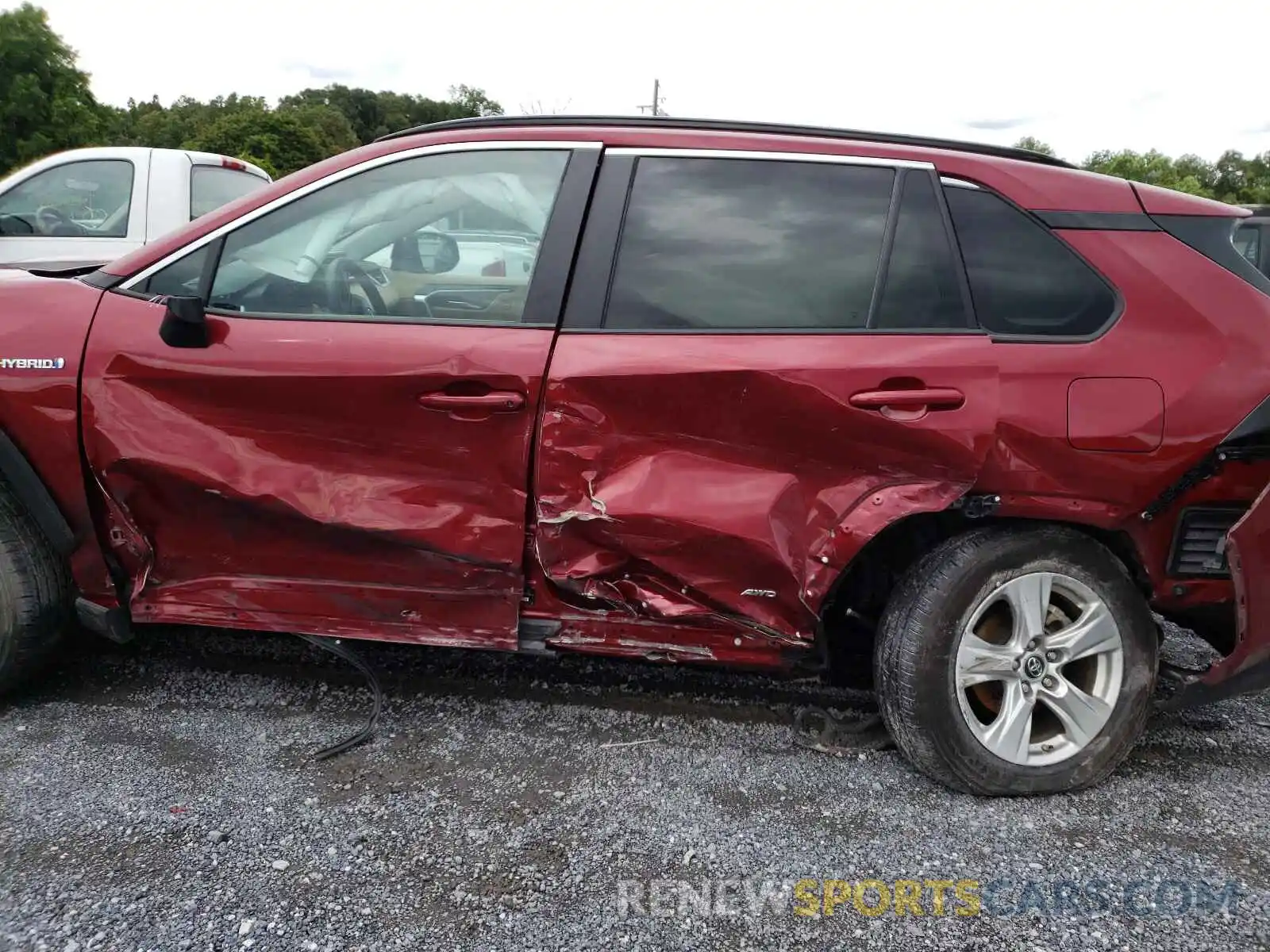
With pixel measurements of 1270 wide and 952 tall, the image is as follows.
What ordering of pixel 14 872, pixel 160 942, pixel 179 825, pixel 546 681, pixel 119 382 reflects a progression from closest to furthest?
pixel 160 942
pixel 14 872
pixel 179 825
pixel 119 382
pixel 546 681

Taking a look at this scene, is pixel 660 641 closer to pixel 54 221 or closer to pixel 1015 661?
pixel 1015 661

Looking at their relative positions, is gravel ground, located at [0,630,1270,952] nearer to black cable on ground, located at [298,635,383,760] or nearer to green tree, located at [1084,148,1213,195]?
black cable on ground, located at [298,635,383,760]

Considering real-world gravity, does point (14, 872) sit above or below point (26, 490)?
below

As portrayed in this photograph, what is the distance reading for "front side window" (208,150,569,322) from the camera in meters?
2.53

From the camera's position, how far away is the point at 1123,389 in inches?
93.1

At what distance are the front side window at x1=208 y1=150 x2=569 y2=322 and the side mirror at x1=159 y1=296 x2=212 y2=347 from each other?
0.09m

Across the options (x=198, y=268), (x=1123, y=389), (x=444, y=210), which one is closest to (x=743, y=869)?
(x=1123, y=389)

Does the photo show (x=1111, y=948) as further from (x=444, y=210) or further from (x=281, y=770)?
(x=444, y=210)

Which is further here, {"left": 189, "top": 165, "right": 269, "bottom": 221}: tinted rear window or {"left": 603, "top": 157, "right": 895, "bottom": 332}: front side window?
{"left": 189, "top": 165, "right": 269, "bottom": 221}: tinted rear window

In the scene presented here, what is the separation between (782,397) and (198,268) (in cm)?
175

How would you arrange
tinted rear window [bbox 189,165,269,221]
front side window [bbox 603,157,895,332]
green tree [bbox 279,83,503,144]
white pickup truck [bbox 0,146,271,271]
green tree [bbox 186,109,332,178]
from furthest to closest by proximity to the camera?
green tree [bbox 279,83,503,144] → green tree [bbox 186,109,332,178] → tinted rear window [bbox 189,165,269,221] → white pickup truck [bbox 0,146,271,271] → front side window [bbox 603,157,895,332]

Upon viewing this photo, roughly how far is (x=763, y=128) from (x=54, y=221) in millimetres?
6456

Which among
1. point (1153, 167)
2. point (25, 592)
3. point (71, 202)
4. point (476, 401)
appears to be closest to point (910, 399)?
point (476, 401)

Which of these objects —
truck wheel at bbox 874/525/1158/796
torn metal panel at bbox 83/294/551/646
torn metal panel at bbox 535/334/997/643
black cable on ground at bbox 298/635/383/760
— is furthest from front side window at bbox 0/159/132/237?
truck wheel at bbox 874/525/1158/796
